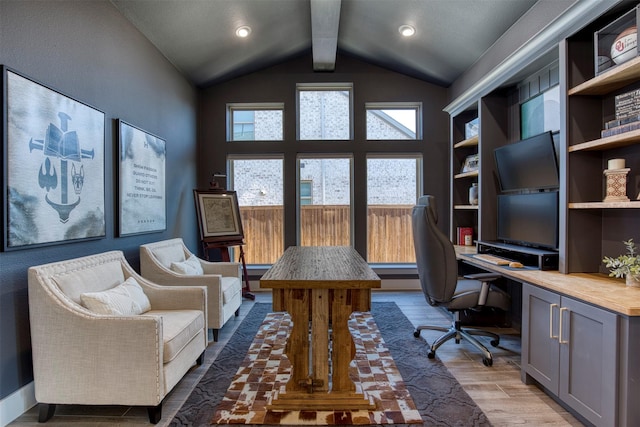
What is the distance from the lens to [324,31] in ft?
12.0

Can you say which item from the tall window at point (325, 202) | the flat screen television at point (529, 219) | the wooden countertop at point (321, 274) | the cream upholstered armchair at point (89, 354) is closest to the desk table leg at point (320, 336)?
the wooden countertop at point (321, 274)

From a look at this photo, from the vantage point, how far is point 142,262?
9.84ft

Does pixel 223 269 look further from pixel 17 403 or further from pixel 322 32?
pixel 322 32

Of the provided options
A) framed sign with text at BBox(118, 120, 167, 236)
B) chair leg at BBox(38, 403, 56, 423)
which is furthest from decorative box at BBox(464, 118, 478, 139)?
chair leg at BBox(38, 403, 56, 423)

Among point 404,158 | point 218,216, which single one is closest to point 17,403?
point 218,216

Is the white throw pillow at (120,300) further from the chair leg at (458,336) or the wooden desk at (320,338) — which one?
the chair leg at (458,336)

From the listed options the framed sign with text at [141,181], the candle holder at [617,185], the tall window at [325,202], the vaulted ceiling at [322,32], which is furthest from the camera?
the tall window at [325,202]

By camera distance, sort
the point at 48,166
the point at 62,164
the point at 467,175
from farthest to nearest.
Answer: the point at 467,175, the point at 62,164, the point at 48,166

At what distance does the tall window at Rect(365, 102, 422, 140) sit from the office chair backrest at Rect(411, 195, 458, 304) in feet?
7.89

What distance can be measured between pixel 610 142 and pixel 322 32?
289cm

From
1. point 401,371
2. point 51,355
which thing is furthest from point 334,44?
point 51,355

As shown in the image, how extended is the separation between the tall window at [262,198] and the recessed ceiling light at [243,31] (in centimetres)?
167

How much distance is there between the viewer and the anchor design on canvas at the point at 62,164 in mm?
2080

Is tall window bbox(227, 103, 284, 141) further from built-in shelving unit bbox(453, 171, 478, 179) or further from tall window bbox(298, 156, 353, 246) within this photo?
built-in shelving unit bbox(453, 171, 478, 179)
